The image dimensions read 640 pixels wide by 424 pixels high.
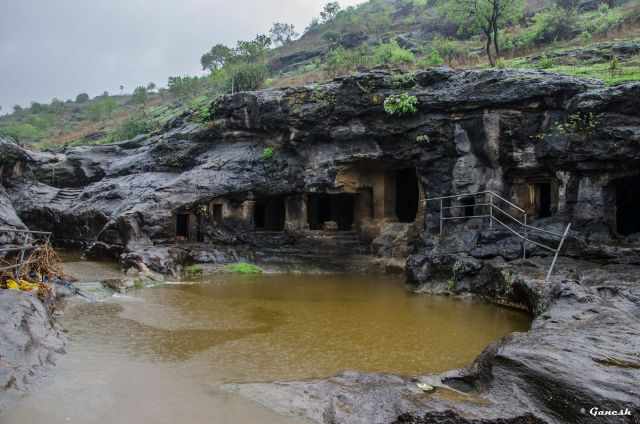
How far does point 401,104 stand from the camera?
1888 centimetres

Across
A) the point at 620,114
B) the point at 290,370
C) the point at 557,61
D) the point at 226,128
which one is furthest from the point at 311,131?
the point at 290,370

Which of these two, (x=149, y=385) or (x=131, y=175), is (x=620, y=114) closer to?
(x=149, y=385)

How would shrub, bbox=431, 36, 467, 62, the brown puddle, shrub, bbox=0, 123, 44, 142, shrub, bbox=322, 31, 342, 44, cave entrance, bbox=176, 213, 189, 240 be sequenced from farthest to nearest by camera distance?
shrub, bbox=322, 31, 342, 44
shrub, bbox=0, 123, 44, 142
shrub, bbox=431, 36, 467, 62
cave entrance, bbox=176, 213, 189, 240
the brown puddle

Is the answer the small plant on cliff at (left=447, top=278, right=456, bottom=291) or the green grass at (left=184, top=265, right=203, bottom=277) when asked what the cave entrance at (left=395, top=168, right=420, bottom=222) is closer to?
the small plant on cliff at (left=447, top=278, right=456, bottom=291)

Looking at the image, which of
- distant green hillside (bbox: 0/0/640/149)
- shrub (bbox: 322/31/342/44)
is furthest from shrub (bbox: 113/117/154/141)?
shrub (bbox: 322/31/342/44)

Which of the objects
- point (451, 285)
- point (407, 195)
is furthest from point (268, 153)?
point (451, 285)

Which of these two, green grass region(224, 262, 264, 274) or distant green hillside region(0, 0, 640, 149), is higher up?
distant green hillside region(0, 0, 640, 149)

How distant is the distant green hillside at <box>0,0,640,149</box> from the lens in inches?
973

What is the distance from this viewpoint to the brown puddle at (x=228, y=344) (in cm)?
546

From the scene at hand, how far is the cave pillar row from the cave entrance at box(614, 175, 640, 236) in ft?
43.4

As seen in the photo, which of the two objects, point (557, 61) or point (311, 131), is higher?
point (557, 61)

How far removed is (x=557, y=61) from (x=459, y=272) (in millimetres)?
15336

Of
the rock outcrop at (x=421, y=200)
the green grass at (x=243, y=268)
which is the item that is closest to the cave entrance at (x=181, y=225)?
the rock outcrop at (x=421, y=200)

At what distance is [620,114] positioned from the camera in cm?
1462
